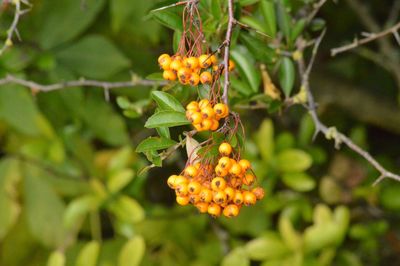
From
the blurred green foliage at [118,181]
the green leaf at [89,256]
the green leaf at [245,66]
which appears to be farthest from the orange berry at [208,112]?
the green leaf at [89,256]

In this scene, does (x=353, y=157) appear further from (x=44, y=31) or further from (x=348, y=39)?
(x=44, y=31)

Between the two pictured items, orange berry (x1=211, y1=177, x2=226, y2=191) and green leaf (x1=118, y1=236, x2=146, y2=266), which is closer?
orange berry (x1=211, y1=177, x2=226, y2=191)

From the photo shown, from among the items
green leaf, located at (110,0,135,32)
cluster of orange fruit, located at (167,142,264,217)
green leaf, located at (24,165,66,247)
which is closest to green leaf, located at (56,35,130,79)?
green leaf, located at (110,0,135,32)

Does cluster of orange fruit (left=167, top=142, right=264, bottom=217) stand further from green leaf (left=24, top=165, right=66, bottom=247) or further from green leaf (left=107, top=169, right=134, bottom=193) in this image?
green leaf (left=24, top=165, right=66, bottom=247)

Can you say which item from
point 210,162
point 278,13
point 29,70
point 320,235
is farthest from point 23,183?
point 210,162

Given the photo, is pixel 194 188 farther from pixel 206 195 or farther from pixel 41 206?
pixel 41 206

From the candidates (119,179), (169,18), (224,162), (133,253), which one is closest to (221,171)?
(224,162)

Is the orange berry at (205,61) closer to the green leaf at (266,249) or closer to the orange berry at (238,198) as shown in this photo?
the orange berry at (238,198)
